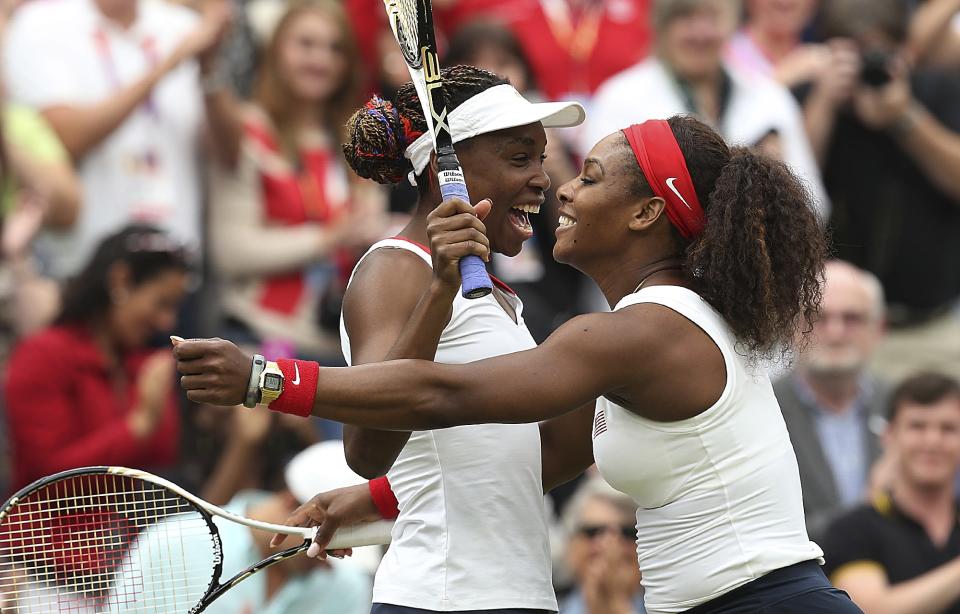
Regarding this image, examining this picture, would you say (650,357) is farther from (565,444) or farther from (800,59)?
→ (800,59)

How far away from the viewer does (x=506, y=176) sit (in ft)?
13.4

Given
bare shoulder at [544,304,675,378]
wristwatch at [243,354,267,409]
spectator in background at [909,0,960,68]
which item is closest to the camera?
wristwatch at [243,354,267,409]

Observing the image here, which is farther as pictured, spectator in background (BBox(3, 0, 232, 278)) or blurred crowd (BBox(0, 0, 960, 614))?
spectator in background (BBox(3, 0, 232, 278))

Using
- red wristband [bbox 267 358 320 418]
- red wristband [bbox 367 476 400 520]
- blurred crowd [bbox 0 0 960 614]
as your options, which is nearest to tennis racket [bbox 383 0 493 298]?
red wristband [bbox 267 358 320 418]

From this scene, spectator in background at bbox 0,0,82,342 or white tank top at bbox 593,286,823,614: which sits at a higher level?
white tank top at bbox 593,286,823,614

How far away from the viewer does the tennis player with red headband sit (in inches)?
141

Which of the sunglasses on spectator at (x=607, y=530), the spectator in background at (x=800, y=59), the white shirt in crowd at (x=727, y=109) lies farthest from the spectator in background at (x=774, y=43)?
the sunglasses on spectator at (x=607, y=530)

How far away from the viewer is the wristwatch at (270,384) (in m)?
3.51

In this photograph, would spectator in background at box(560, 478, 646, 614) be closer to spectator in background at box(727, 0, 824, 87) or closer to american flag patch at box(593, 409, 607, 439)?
american flag patch at box(593, 409, 607, 439)

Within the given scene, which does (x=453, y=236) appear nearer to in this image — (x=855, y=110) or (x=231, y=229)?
(x=231, y=229)

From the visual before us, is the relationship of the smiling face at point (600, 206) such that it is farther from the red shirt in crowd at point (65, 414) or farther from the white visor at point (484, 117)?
the red shirt in crowd at point (65, 414)

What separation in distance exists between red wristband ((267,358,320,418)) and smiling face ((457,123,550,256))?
78 centimetres

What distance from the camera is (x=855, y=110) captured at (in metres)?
8.20

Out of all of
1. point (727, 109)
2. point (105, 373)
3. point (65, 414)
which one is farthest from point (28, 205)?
point (727, 109)
